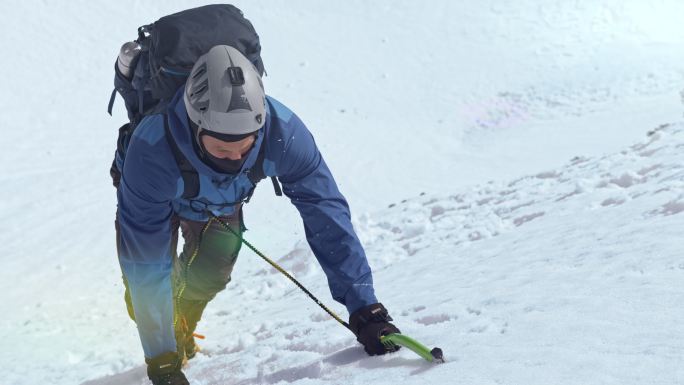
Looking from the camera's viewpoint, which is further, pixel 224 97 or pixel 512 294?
pixel 512 294

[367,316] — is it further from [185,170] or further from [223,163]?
[185,170]

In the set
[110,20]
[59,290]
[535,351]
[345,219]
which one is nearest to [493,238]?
[345,219]

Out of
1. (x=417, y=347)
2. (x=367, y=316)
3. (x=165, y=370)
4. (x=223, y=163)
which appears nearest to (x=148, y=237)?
(x=223, y=163)

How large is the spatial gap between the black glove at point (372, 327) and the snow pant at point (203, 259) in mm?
1372

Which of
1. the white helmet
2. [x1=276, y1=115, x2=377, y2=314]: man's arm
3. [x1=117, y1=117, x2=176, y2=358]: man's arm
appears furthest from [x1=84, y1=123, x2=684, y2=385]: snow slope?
the white helmet

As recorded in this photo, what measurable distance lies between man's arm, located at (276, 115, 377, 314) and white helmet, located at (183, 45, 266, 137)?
0.35 meters

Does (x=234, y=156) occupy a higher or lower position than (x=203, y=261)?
higher

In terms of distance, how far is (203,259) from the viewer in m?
4.90

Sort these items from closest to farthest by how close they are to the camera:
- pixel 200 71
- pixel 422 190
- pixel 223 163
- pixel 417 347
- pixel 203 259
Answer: pixel 417 347 < pixel 200 71 < pixel 223 163 < pixel 203 259 < pixel 422 190

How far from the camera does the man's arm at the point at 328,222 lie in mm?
3785

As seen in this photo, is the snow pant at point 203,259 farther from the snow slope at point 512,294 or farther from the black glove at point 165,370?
the black glove at point 165,370

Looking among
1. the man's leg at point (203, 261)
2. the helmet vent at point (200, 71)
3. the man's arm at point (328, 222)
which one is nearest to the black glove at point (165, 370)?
the man's leg at point (203, 261)

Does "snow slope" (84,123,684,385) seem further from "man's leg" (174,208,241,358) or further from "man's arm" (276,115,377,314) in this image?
"man's leg" (174,208,241,358)

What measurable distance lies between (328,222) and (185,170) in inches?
30.7
